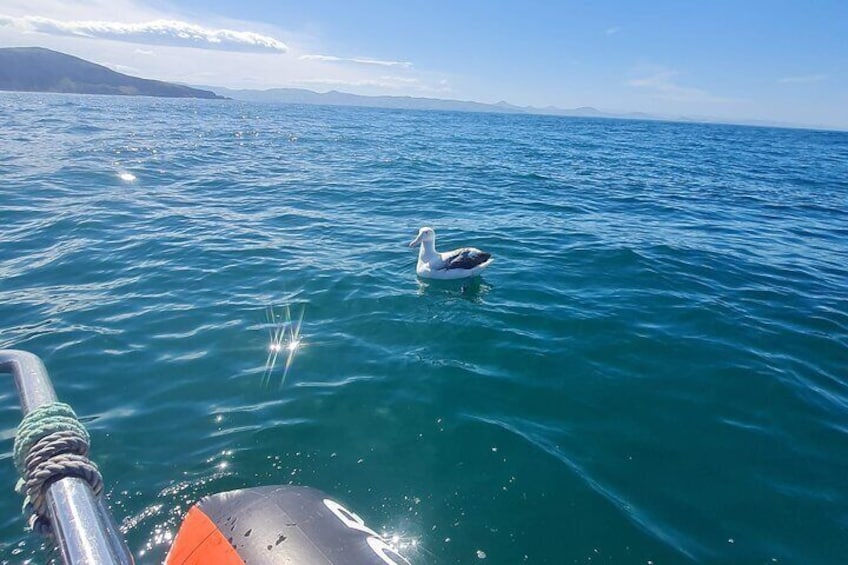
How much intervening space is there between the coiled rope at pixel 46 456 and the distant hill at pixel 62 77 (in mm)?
142960

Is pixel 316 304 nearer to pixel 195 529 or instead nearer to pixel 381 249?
pixel 381 249

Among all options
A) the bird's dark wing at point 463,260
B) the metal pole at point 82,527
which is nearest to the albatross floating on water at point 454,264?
the bird's dark wing at point 463,260

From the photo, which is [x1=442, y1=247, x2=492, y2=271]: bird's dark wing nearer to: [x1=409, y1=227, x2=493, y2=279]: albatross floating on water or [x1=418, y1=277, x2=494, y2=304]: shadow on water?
[x1=409, y1=227, x2=493, y2=279]: albatross floating on water

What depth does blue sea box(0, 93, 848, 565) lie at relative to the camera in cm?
485

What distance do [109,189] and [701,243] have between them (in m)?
20.4

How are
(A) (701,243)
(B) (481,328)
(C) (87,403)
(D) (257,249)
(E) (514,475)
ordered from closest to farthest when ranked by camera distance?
(E) (514,475)
(C) (87,403)
(B) (481,328)
(D) (257,249)
(A) (701,243)

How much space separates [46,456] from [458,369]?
5.81 metres

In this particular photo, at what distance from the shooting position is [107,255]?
11070 mm

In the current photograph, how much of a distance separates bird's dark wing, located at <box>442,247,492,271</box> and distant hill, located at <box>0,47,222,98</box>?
13816cm

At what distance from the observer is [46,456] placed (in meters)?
2.01

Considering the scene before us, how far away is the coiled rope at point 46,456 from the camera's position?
1851mm

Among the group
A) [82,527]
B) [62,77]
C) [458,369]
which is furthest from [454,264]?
[62,77]

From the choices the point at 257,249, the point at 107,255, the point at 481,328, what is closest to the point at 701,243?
the point at 481,328

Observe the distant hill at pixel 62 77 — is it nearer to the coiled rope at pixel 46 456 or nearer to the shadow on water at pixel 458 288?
the shadow on water at pixel 458 288
